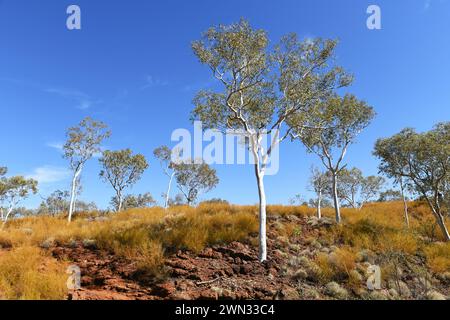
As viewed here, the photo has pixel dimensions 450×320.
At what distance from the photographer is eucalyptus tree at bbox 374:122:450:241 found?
1708 centimetres

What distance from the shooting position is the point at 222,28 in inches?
515

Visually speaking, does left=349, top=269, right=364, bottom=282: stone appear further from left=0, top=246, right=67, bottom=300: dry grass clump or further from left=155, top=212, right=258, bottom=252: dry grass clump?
left=0, top=246, right=67, bottom=300: dry grass clump

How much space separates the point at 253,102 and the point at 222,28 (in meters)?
3.86

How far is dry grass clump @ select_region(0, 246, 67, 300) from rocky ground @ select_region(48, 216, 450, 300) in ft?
1.88

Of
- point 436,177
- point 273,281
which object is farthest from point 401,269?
point 436,177

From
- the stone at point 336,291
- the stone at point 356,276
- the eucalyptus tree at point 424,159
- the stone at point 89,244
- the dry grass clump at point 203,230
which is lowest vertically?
the stone at point 336,291

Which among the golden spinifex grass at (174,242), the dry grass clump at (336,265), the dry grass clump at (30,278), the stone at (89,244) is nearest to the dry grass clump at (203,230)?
the golden spinifex grass at (174,242)

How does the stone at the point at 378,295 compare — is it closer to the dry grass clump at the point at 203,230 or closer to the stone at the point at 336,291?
the stone at the point at 336,291

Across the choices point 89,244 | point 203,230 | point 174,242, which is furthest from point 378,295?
point 89,244

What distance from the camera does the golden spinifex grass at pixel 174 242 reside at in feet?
26.2

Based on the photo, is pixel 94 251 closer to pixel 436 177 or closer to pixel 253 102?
pixel 253 102

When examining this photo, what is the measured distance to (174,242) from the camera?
11.7 m

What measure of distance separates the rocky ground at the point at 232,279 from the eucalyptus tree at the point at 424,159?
8.49 m

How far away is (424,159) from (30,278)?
2101 centimetres
